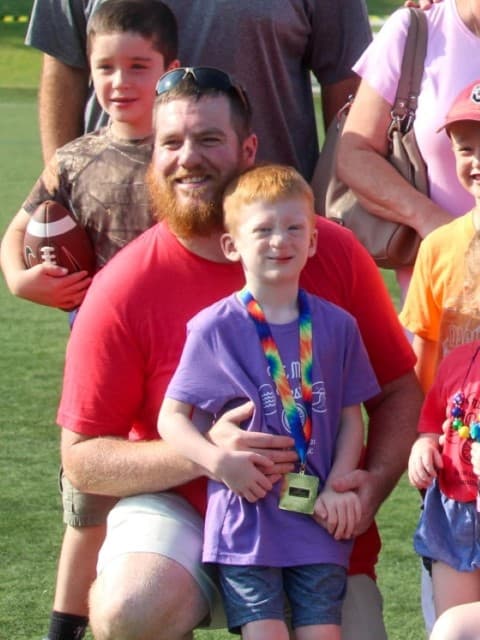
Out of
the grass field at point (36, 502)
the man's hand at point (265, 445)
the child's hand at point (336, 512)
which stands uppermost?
the man's hand at point (265, 445)

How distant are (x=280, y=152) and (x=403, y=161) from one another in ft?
2.68

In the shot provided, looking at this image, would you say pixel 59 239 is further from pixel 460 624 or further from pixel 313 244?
pixel 460 624

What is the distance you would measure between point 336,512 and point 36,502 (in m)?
2.71

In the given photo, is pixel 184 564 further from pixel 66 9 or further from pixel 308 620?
pixel 66 9

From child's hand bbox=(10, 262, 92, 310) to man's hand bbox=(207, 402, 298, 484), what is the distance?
40.3 inches

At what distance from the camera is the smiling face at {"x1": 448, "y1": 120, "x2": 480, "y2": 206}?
389cm

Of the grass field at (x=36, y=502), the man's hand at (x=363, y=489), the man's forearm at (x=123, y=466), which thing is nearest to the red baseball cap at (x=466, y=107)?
the man's hand at (x=363, y=489)

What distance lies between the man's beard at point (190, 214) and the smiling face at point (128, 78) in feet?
1.91

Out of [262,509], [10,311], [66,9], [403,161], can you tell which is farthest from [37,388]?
[262,509]

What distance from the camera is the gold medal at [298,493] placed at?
367 cm

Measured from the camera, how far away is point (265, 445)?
3.65 m

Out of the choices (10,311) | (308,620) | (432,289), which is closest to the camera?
(308,620)

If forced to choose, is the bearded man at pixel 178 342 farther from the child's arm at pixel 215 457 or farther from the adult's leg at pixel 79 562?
the adult's leg at pixel 79 562

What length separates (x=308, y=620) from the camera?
12.0 feet
